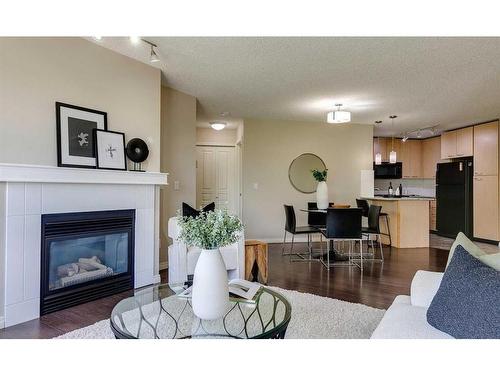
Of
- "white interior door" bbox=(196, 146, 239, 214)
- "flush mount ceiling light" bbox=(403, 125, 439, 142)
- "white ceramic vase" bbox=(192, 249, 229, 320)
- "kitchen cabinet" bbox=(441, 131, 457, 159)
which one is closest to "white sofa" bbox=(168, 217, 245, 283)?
"white ceramic vase" bbox=(192, 249, 229, 320)

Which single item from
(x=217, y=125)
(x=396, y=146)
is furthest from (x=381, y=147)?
(x=217, y=125)

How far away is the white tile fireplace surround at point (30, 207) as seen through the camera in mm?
2443

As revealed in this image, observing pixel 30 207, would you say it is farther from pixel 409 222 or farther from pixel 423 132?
pixel 423 132

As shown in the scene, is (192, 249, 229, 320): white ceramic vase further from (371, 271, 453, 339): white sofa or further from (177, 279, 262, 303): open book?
(371, 271, 453, 339): white sofa

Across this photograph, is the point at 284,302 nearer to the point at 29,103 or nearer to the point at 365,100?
the point at 29,103

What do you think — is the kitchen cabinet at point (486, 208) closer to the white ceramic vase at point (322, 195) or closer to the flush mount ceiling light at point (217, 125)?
the white ceramic vase at point (322, 195)

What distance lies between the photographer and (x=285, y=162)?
21.4 ft

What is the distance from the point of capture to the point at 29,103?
8.51 feet

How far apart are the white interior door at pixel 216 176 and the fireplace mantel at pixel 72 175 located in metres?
3.68

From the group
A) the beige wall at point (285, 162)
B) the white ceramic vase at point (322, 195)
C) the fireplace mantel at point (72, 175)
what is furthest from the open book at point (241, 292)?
the beige wall at point (285, 162)

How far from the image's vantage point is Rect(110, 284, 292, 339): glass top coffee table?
1554 mm

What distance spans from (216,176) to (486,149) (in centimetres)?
563
